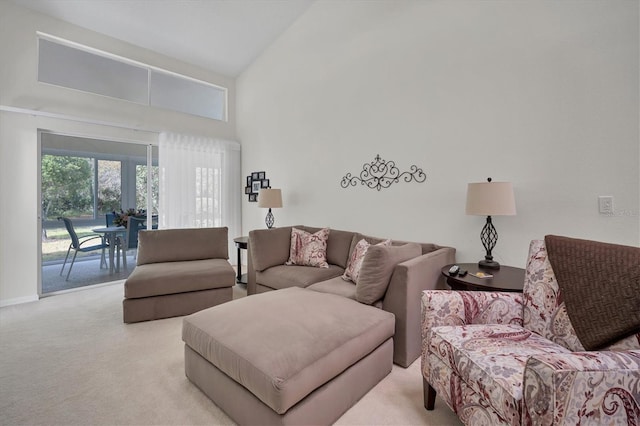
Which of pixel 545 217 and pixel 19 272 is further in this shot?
pixel 19 272

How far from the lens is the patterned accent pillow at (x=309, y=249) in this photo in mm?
3211

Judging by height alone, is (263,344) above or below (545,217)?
below

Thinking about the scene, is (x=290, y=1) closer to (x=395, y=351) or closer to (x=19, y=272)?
(x=395, y=351)

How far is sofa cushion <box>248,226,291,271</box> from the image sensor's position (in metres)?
3.22

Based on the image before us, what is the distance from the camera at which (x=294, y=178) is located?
13.9 ft

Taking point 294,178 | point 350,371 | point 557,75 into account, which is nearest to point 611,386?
point 350,371

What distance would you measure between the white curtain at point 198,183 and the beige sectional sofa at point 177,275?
3.80ft

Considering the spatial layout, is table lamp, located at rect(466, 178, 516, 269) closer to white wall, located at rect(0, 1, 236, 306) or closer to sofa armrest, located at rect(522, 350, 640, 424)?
sofa armrest, located at rect(522, 350, 640, 424)

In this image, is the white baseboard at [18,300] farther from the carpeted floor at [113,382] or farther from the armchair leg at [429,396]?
the armchair leg at [429,396]

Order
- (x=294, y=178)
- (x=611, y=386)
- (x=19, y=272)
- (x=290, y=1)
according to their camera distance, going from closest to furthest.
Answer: (x=611, y=386) → (x=19, y=272) → (x=290, y=1) → (x=294, y=178)

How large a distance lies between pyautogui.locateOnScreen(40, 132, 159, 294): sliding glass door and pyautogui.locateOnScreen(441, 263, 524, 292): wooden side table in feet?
13.9

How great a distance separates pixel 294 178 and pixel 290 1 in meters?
2.29

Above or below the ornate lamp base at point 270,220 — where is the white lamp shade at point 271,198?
above

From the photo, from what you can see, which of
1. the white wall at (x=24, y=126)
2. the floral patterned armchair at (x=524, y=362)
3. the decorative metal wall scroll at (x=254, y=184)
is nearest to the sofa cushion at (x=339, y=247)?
the floral patterned armchair at (x=524, y=362)
